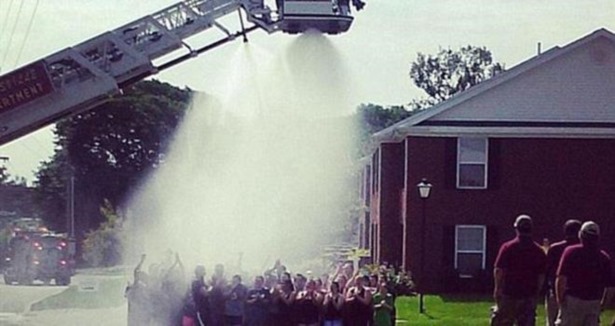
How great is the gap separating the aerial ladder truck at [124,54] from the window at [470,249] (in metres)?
13.7

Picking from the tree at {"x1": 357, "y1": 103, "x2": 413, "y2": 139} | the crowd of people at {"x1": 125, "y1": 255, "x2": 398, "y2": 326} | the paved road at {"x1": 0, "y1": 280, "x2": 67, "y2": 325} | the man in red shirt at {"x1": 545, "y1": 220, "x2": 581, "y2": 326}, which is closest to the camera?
the man in red shirt at {"x1": 545, "y1": 220, "x2": 581, "y2": 326}

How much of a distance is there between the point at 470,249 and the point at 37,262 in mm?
21276

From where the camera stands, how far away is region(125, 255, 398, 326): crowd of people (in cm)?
1912

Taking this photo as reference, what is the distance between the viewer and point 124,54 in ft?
78.7

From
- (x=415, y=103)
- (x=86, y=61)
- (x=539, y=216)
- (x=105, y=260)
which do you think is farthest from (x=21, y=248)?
(x=415, y=103)

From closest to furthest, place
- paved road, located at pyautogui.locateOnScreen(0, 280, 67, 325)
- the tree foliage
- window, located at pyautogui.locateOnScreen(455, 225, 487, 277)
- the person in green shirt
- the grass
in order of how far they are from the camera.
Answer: the person in green shirt < paved road, located at pyautogui.locateOnScreen(0, 280, 67, 325) < the grass < window, located at pyautogui.locateOnScreen(455, 225, 487, 277) < the tree foliage

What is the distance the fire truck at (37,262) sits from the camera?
171ft

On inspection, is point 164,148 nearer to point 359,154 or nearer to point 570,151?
point 359,154

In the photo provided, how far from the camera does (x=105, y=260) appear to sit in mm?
63812

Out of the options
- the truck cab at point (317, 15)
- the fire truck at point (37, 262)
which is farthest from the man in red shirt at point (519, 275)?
the fire truck at point (37, 262)

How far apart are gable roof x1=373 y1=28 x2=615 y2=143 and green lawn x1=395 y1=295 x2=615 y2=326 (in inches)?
183

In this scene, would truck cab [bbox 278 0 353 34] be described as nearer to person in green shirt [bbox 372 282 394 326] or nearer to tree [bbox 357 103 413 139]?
person in green shirt [bbox 372 282 394 326]

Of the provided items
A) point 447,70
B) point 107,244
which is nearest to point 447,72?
point 447,70

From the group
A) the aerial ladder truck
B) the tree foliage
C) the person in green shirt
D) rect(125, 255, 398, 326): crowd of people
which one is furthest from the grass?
the person in green shirt
